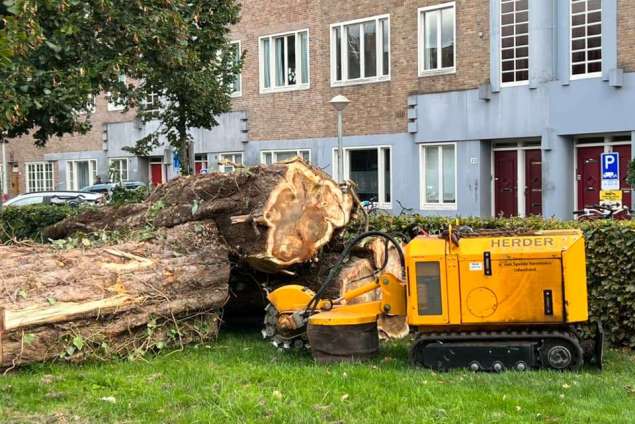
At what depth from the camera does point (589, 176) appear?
2128cm

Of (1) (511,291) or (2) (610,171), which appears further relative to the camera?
(2) (610,171)

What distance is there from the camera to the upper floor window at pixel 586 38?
20.5m

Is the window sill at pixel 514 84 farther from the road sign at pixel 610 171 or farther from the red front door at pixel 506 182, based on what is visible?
the road sign at pixel 610 171

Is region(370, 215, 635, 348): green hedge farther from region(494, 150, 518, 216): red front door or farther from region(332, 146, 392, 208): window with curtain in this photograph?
region(332, 146, 392, 208): window with curtain

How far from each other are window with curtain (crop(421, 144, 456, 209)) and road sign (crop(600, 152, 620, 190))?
4.98 m

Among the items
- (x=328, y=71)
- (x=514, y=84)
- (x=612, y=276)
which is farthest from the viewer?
(x=328, y=71)

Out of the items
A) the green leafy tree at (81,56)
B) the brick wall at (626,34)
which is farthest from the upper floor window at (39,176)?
the brick wall at (626,34)

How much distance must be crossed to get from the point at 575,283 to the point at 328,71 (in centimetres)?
2050

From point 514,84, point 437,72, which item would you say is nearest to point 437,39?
point 437,72

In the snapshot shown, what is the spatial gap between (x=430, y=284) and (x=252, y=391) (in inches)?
71.2

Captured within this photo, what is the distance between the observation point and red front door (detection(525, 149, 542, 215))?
22.1 m

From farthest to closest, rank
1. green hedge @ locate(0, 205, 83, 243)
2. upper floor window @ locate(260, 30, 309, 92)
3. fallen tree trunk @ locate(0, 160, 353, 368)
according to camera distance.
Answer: upper floor window @ locate(260, 30, 309, 92) → green hedge @ locate(0, 205, 83, 243) → fallen tree trunk @ locate(0, 160, 353, 368)

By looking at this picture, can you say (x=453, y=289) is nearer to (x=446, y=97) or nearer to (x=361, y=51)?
(x=446, y=97)

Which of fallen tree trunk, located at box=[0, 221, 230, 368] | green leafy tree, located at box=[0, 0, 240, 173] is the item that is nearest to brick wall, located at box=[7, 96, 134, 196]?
green leafy tree, located at box=[0, 0, 240, 173]
